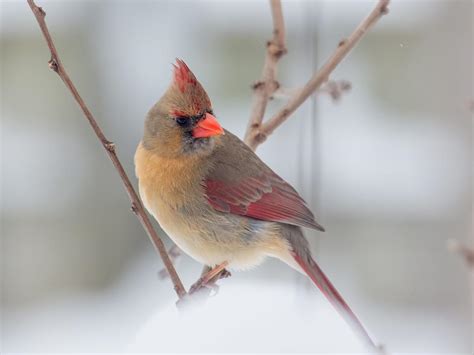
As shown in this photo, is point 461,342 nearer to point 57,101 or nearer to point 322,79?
point 322,79

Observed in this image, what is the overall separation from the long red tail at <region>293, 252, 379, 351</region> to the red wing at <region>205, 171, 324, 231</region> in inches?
4.3

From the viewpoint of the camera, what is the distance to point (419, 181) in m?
4.34

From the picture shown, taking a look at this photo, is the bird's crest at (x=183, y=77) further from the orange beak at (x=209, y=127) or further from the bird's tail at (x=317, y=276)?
the bird's tail at (x=317, y=276)

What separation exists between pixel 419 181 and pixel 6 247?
101 inches

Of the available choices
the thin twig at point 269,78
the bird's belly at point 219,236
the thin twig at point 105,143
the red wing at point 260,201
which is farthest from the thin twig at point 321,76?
the thin twig at point 105,143

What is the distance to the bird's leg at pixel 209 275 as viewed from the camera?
6.29 ft

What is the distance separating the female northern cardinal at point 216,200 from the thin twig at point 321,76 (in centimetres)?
9

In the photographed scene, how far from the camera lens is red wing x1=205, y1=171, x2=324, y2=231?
206 cm

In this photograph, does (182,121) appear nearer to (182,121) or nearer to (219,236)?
(182,121)

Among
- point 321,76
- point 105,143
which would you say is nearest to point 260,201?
point 321,76

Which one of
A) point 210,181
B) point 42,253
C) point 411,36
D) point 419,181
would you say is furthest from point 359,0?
point 210,181

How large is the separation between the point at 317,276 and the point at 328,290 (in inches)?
2.7

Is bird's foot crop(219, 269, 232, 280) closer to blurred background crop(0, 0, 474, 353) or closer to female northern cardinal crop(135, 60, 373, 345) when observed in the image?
female northern cardinal crop(135, 60, 373, 345)

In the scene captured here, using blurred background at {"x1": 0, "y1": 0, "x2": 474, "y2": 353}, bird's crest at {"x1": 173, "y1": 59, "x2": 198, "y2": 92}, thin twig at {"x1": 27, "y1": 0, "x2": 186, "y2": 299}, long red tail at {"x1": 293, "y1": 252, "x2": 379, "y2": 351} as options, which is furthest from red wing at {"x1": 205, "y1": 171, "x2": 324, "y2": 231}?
blurred background at {"x1": 0, "y1": 0, "x2": 474, "y2": 353}
